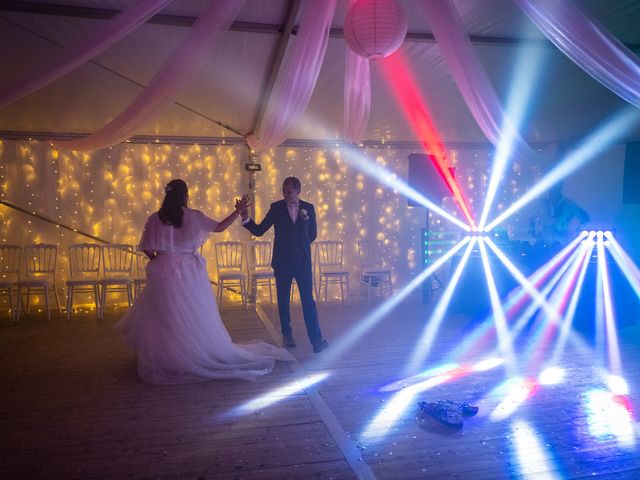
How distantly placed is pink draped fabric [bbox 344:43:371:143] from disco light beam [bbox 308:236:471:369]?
2139 millimetres

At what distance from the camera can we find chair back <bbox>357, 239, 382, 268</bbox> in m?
7.55

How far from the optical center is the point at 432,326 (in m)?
5.59

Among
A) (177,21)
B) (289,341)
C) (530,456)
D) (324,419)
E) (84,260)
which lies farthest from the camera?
(84,260)

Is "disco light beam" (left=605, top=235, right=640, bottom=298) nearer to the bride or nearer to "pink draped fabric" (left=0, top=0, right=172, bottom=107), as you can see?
the bride

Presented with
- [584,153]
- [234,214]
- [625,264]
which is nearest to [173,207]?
[234,214]

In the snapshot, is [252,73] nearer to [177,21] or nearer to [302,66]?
[177,21]

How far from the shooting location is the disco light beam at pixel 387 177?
7492mm

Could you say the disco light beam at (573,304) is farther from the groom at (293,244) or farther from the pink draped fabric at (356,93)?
the pink draped fabric at (356,93)

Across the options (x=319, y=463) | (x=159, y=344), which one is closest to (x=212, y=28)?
(x=159, y=344)

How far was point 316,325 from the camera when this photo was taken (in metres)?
4.57

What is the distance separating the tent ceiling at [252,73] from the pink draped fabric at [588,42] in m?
0.91

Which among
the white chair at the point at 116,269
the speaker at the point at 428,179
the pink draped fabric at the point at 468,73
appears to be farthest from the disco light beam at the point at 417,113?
the white chair at the point at 116,269

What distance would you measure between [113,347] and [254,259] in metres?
2.62

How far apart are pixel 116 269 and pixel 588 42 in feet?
19.7
